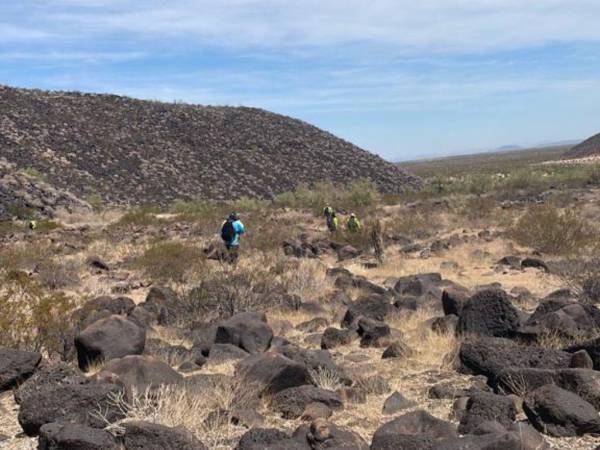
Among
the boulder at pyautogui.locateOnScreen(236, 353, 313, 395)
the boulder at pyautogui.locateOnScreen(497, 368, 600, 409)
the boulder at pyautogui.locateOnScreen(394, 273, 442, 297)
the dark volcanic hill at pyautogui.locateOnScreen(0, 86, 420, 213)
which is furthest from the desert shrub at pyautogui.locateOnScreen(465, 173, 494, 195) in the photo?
the boulder at pyautogui.locateOnScreen(236, 353, 313, 395)

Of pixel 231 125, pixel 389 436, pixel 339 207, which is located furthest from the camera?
pixel 231 125

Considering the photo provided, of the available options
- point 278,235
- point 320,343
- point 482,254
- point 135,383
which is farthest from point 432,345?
point 278,235

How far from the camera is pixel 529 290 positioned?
12609mm

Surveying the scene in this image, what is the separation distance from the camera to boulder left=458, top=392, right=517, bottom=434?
16.6 feet

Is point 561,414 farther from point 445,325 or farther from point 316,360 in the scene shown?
point 445,325

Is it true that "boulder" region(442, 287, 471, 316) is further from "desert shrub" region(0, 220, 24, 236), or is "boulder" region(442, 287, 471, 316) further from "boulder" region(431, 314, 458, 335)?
"desert shrub" region(0, 220, 24, 236)

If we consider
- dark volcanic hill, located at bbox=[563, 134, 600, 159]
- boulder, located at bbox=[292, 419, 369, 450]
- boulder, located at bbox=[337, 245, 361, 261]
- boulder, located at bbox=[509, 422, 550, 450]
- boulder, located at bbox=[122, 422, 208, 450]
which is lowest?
boulder, located at bbox=[337, 245, 361, 261]

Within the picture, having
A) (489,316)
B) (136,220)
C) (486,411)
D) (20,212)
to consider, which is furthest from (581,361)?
(20,212)

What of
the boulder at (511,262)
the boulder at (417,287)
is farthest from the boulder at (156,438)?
the boulder at (511,262)

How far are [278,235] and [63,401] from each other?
16770 mm

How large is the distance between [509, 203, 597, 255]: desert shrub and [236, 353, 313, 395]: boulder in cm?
1220

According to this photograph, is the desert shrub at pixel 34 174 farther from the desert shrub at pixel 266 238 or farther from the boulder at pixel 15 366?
the boulder at pixel 15 366

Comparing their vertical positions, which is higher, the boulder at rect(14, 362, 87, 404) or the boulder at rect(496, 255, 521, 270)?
the boulder at rect(14, 362, 87, 404)

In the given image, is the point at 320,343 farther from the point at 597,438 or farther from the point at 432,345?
the point at 597,438
